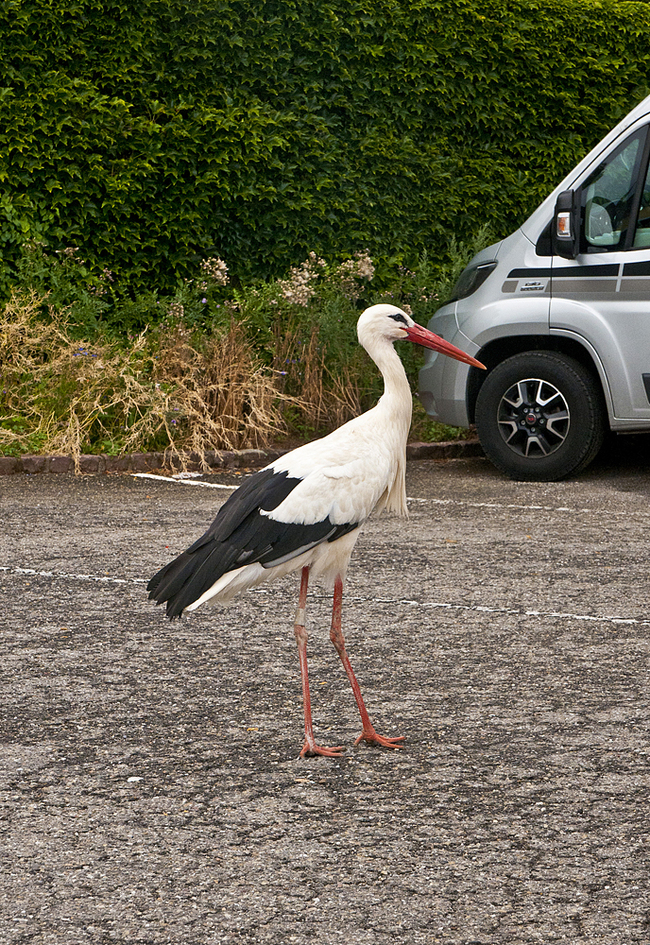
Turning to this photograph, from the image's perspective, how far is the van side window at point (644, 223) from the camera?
9.29 m

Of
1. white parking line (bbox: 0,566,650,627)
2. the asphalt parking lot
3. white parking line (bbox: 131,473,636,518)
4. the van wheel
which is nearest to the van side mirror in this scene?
the van wheel

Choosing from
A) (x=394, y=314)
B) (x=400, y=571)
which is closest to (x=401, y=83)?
(x=400, y=571)

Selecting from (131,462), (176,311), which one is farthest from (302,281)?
(131,462)

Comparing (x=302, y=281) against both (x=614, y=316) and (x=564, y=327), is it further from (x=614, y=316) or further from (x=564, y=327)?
(x=614, y=316)

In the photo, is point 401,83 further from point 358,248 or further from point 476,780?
point 476,780

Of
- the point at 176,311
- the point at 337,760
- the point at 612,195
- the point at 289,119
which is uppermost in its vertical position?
the point at 289,119

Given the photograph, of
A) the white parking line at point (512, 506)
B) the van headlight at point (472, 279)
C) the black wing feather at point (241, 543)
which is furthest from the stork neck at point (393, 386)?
the van headlight at point (472, 279)

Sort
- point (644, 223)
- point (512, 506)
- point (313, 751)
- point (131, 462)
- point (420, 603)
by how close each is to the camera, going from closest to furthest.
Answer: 1. point (313, 751)
2. point (420, 603)
3. point (512, 506)
4. point (644, 223)
5. point (131, 462)

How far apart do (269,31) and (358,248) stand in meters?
2.26

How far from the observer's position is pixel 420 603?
248 inches

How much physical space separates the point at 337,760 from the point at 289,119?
30.9ft

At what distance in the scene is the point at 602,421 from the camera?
9719 mm

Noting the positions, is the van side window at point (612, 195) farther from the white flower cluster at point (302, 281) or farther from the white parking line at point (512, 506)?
the white flower cluster at point (302, 281)

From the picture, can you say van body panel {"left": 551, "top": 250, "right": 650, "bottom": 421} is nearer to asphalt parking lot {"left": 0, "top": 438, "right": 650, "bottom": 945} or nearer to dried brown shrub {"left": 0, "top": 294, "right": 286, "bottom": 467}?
asphalt parking lot {"left": 0, "top": 438, "right": 650, "bottom": 945}
